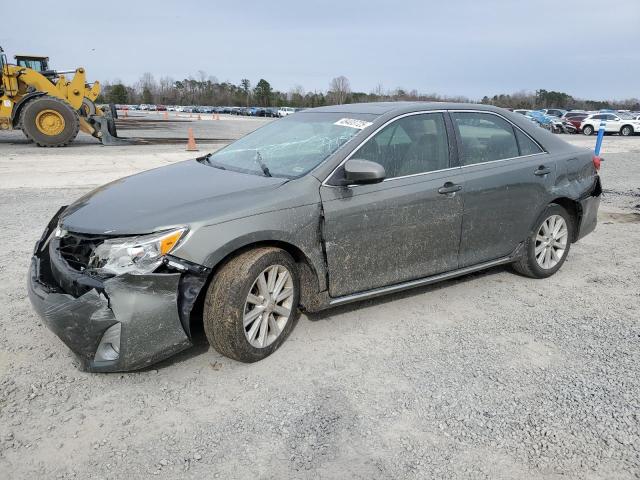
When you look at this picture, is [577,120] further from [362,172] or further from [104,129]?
[362,172]

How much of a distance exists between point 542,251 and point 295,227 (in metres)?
2.74

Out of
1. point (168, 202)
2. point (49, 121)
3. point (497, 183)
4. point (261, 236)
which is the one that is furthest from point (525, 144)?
point (49, 121)

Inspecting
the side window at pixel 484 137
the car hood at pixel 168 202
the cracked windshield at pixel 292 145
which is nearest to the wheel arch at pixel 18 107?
the cracked windshield at pixel 292 145

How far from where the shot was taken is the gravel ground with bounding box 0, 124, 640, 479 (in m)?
2.41

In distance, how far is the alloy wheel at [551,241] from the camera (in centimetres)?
474

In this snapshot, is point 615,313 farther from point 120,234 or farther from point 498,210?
point 120,234

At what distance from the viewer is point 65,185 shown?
30.9ft

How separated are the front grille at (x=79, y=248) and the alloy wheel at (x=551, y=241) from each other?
376cm

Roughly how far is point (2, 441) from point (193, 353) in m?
1.16

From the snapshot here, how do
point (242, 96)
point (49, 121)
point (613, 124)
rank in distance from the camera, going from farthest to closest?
point (242, 96) → point (613, 124) → point (49, 121)

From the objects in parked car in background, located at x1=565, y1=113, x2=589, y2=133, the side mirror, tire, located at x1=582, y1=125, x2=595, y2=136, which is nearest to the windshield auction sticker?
the side mirror

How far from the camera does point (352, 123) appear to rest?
12.8 feet

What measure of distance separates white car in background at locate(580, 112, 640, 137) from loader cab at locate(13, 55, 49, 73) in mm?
31696

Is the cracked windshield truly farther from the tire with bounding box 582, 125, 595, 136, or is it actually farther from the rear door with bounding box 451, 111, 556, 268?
the tire with bounding box 582, 125, 595, 136
